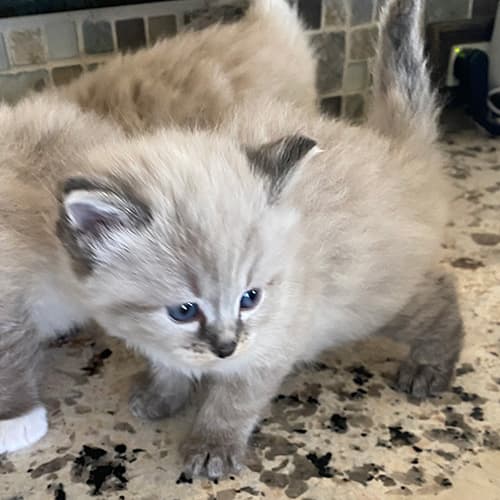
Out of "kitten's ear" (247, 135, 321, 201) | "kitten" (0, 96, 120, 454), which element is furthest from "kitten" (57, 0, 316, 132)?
"kitten's ear" (247, 135, 321, 201)

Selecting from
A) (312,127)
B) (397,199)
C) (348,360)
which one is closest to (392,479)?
(348,360)

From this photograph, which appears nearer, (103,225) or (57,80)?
(103,225)

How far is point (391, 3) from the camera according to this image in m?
1.25

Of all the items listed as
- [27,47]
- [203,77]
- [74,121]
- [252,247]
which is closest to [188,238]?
[252,247]

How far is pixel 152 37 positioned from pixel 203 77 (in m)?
0.33

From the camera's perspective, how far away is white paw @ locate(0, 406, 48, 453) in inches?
45.4

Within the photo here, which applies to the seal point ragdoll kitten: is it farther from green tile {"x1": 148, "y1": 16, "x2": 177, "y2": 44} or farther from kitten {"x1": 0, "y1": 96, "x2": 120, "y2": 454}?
green tile {"x1": 148, "y1": 16, "x2": 177, "y2": 44}

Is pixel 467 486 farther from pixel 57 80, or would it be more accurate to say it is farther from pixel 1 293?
pixel 57 80

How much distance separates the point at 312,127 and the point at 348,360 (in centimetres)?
39

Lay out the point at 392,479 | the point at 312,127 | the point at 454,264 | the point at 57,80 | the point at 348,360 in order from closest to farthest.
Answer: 1. the point at 392,479
2. the point at 312,127
3. the point at 348,360
4. the point at 454,264
5. the point at 57,80

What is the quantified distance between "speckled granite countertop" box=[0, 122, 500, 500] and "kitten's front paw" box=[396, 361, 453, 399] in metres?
0.02

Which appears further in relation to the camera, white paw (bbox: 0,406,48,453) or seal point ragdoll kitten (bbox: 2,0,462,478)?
white paw (bbox: 0,406,48,453)

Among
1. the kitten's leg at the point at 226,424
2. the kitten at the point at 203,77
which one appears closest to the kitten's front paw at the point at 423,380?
the kitten's leg at the point at 226,424

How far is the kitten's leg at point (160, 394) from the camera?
1211 millimetres
